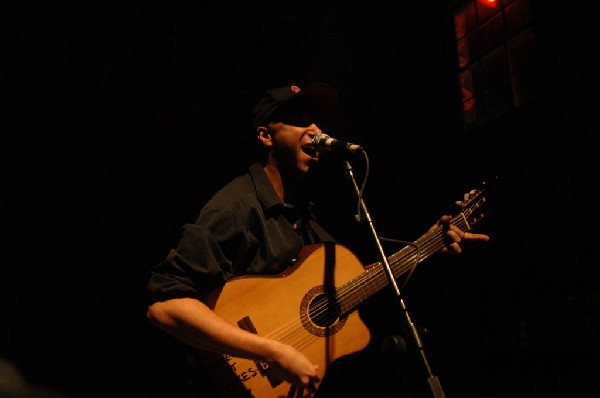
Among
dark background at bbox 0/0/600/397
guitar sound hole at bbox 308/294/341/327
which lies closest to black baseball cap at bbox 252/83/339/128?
guitar sound hole at bbox 308/294/341/327

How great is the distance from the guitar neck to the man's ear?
3.62 ft

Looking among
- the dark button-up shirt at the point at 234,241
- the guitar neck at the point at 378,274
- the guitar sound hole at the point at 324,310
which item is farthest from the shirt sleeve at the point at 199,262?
the guitar neck at the point at 378,274

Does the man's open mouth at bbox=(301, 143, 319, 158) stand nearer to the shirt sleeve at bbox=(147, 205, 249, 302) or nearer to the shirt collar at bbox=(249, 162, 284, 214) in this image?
the shirt collar at bbox=(249, 162, 284, 214)

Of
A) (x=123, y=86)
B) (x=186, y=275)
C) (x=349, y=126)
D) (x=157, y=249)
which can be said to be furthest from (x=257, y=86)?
(x=186, y=275)

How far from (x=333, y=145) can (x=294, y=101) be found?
77 cm

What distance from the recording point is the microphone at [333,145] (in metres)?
2.29

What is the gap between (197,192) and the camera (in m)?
4.28

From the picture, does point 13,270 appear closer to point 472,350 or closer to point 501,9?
point 472,350

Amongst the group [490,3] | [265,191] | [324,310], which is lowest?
[324,310]

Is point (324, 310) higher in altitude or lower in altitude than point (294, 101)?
lower

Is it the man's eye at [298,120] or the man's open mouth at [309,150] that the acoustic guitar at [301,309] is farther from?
the man's eye at [298,120]

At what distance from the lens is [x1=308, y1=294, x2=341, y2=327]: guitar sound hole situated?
2.36m

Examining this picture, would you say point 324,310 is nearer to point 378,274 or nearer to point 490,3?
point 378,274

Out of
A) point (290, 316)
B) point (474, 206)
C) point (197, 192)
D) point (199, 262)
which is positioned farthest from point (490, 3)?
point (199, 262)
